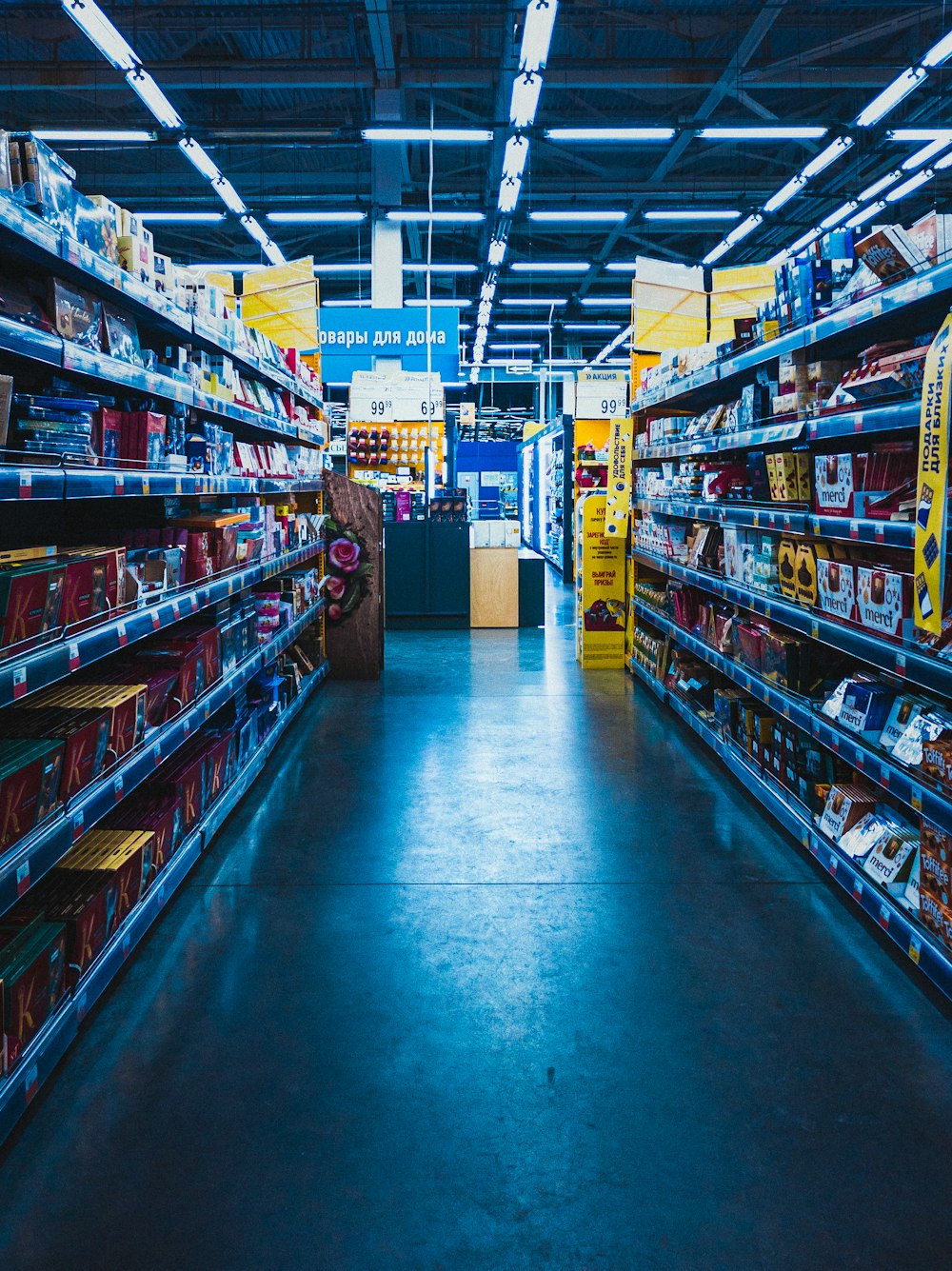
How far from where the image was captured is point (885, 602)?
3162 millimetres

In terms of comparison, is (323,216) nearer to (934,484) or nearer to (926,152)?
(926,152)

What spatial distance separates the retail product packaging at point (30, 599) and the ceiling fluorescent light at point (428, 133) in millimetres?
8150

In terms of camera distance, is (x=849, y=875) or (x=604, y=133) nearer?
(x=849, y=875)

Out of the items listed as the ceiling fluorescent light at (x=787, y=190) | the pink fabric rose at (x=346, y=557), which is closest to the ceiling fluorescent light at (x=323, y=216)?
the ceiling fluorescent light at (x=787, y=190)

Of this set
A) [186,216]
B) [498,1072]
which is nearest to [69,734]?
[498,1072]

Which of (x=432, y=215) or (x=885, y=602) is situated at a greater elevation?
(x=432, y=215)

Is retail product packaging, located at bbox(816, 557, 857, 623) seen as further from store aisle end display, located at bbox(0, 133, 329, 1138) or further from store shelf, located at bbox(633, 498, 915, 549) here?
store aisle end display, located at bbox(0, 133, 329, 1138)

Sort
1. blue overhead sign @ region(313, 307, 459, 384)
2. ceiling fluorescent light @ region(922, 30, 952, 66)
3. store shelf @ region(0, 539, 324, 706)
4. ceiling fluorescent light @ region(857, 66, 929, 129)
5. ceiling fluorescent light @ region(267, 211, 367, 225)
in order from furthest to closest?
blue overhead sign @ region(313, 307, 459, 384) < ceiling fluorescent light @ region(267, 211, 367, 225) < ceiling fluorescent light @ region(857, 66, 929, 129) < ceiling fluorescent light @ region(922, 30, 952, 66) < store shelf @ region(0, 539, 324, 706)

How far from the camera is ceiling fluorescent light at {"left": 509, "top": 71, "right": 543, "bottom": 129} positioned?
7.77m

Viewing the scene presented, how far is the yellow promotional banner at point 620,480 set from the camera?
800 centimetres

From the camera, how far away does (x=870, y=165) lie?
571 inches

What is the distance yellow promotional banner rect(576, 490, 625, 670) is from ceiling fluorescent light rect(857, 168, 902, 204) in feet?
22.2

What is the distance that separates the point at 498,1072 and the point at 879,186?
516 inches

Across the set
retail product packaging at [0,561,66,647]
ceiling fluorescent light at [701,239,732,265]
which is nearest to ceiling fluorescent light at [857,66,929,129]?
ceiling fluorescent light at [701,239,732,265]
